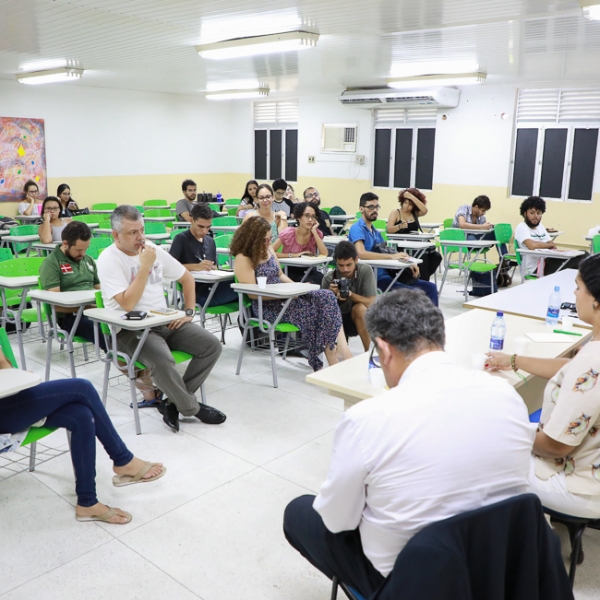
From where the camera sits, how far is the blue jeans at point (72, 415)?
245cm

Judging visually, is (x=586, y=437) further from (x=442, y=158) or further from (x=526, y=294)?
(x=442, y=158)

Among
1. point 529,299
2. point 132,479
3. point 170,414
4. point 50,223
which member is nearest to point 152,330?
point 170,414

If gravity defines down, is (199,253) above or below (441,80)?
below

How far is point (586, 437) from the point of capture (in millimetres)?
1994

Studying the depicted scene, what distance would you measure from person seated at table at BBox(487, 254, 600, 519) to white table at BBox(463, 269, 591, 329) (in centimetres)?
121

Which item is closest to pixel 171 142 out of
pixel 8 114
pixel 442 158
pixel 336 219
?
pixel 8 114

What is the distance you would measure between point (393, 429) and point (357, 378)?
1.03 meters

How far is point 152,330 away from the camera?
11.8ft

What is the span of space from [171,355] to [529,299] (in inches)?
89.9

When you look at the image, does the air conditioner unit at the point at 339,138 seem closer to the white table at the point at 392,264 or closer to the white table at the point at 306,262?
the white table at the point at 392,264

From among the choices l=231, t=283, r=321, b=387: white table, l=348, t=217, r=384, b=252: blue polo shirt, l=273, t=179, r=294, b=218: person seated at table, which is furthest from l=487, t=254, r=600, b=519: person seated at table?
l=273, t=179, r=294, b=218: person seated at table

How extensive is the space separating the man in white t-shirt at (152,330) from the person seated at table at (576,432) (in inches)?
81.2

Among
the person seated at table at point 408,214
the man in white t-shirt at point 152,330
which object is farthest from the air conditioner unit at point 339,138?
the man in white t-shirt at point 152,330

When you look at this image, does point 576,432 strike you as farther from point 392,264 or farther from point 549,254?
point 549,254
